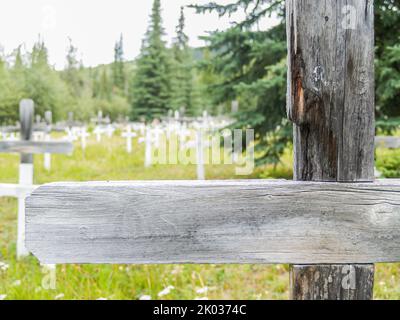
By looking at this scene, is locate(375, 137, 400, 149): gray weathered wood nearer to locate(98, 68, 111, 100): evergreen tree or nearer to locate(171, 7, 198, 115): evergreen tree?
locate(171, 7, 198, 115): evergreen tree

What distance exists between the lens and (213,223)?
3.94 ft

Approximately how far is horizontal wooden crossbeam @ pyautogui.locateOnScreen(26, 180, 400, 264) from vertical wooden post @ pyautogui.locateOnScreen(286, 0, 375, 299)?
48 mm

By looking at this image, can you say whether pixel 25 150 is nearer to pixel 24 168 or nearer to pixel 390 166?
pixel 24 168

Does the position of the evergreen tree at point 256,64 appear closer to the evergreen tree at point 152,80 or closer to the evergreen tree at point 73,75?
the evergreen tree at point 152,80

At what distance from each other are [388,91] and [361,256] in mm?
5214

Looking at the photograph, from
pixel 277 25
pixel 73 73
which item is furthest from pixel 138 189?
pixel 73 73

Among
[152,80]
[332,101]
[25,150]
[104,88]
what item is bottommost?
[25,150]

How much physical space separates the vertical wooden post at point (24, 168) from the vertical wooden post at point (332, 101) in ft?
10.6

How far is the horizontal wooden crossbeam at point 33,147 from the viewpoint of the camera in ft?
16.9

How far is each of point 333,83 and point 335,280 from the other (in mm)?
511

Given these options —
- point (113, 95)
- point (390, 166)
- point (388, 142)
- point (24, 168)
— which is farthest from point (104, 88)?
point (390, 166)

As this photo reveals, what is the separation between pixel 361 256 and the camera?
3.97ft

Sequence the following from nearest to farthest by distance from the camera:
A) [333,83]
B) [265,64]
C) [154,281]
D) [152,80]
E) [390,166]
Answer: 1. [333,83]
2. [154,281]
3. [390,166]
4. [265,64]
5. [152,80]
